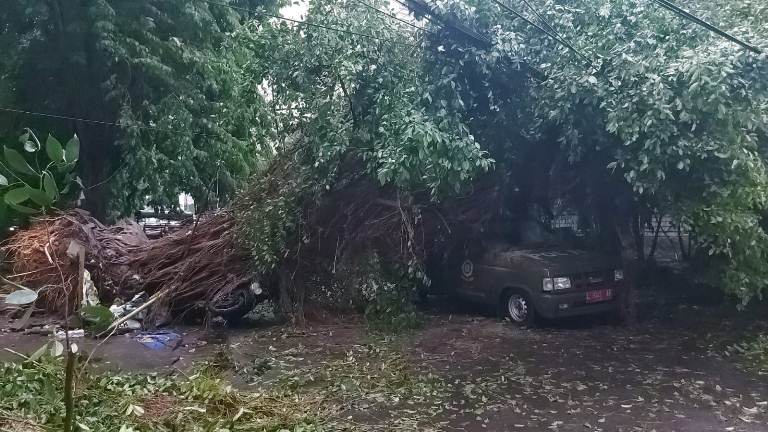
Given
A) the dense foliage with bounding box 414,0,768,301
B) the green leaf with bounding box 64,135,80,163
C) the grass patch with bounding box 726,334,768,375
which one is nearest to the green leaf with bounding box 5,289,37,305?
the green leaf with bounding box 64,135,80,163

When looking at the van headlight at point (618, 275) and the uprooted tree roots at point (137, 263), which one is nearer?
the van headlight at point (618, 275)

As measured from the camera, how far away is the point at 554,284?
8406 millimetres

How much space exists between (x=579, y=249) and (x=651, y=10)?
3.51 metres

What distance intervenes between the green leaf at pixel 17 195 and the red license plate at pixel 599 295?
7.10 meters

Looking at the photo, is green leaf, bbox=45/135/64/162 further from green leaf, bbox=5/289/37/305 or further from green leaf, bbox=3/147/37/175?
green leaf, bbox=5/289/37/305

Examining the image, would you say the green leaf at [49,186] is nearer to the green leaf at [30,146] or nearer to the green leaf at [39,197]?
the green leaf at [39,197]

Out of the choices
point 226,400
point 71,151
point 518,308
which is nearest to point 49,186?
point 71,151

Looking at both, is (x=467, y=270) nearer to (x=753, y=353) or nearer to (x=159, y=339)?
(x=753, y=353)

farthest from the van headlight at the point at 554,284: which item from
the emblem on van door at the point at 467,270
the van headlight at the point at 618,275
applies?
the emblem on van door at the point at 467,270

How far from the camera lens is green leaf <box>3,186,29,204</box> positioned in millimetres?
3045

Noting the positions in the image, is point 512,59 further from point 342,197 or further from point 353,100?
point 342,197

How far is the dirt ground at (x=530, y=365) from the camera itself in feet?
18.0

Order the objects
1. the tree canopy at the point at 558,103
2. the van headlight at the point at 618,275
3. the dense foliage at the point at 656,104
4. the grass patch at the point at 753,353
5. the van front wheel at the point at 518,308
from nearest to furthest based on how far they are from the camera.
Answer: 1. the dense foliage at the point at 656,104
2. the tree canopy at the point at 558,103
3. the grass patch at the point at 753,353
4. the van front wheel at the point at 518,308
5. the van headlight at the point at 618,275

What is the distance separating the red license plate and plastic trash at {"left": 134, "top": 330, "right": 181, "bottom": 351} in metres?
5.35
